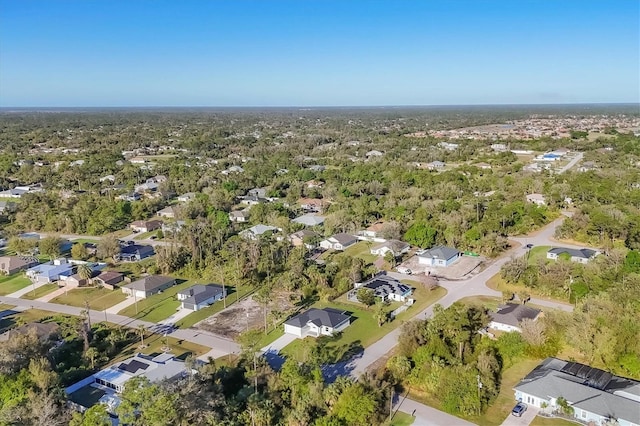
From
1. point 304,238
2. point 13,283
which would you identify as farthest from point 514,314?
point 13,283

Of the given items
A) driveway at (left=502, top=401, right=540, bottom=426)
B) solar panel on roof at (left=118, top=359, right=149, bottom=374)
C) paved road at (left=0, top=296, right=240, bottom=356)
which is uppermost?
solar panel on roof at (left=118, top=359, right=149, bottom=374)

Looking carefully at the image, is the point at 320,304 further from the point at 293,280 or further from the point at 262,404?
the point at 262,404

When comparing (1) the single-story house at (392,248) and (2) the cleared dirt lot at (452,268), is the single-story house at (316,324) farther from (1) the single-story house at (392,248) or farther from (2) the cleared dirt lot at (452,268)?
(1) the single-story house at (392,248)

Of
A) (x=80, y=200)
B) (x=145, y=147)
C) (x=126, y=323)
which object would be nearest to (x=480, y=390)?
(x=126, y=323)

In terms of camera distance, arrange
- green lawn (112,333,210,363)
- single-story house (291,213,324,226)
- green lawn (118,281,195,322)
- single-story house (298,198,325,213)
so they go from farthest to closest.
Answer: single-story house (298,198,325,213), single-story house (291,213,324,226), green lawn (118,281,195,322), green lawn (112,333,210,363)

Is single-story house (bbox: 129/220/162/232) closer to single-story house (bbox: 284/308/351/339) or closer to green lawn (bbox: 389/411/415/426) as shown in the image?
single-story house (bbox: 284/308/351/339)

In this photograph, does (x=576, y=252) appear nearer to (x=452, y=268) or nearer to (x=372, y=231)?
(x=452, y=268)

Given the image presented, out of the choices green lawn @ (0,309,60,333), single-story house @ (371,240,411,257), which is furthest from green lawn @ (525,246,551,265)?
green lawn @ (0,309,60,333)
